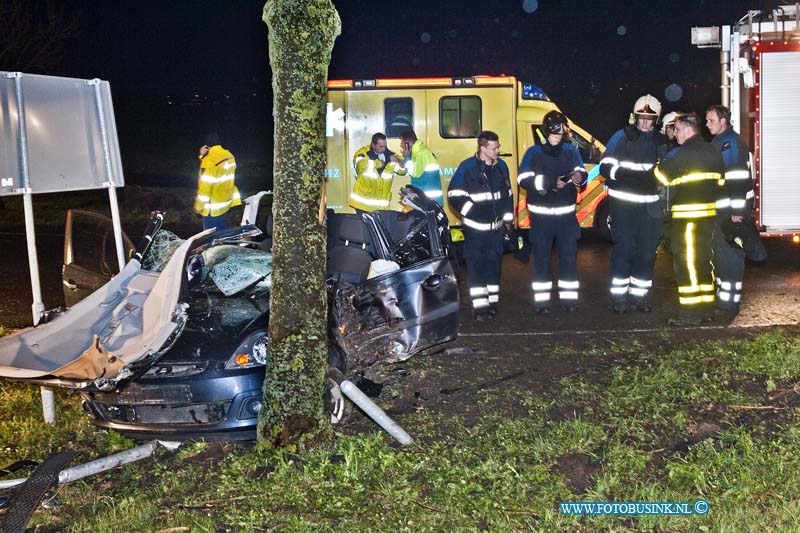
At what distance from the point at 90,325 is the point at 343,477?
7.27ft

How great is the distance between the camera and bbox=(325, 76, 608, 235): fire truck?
12.2 meters

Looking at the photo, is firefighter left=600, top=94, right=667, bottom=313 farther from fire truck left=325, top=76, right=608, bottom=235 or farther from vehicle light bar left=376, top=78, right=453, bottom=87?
vehicle light bar left=376, top=78, right=453, bottom=87

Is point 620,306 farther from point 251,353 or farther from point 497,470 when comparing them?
point 251,353

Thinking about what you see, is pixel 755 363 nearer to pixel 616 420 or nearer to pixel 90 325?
pixel 616 420

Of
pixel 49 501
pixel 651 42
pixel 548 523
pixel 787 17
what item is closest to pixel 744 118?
pixel 787 17

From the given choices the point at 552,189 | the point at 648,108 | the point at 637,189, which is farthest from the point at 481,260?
the point at 648,108

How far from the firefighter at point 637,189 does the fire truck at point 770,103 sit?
2277mm

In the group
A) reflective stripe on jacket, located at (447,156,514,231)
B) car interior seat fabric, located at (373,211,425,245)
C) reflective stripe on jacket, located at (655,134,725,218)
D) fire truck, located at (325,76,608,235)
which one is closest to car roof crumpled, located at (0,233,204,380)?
car interior seat fabric, located at (373,211,425,245)

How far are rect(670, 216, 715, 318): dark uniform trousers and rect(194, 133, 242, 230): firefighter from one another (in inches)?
194

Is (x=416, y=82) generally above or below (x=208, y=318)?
above

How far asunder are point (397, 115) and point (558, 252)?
452 cm

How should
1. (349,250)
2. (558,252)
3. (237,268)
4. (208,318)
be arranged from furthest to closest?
1. (558,252)
2. (349,250)
3. (237,268)
4. (208,318)

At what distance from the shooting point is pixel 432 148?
12469mm

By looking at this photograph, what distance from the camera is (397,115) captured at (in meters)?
12.3
